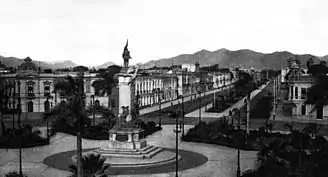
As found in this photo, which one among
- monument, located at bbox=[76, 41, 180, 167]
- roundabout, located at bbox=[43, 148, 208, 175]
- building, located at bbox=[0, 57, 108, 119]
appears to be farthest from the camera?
building, located at bbox=[0, 57, 108, 119]

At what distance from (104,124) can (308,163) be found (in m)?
31.8

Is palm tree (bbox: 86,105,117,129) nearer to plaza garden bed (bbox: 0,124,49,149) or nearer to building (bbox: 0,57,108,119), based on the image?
plaza garden bed (bbox: 0,124,49,149)

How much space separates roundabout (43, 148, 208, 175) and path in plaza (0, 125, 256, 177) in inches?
30.3

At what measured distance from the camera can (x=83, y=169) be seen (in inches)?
973

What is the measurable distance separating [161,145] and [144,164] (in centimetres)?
1118

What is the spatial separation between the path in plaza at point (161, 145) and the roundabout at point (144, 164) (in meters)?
0.77

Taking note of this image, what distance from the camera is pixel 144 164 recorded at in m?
36.5

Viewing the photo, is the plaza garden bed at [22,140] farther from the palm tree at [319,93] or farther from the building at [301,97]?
the building at [301,97]

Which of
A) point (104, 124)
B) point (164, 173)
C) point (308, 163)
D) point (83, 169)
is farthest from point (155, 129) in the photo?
point (83, 169)

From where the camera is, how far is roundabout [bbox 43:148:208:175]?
112 feet

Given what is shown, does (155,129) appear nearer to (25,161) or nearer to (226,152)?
(226,152)

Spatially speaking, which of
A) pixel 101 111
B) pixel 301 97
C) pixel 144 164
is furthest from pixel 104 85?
pixel 144 164

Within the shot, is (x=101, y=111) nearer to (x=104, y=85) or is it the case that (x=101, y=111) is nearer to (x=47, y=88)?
(x=104, y=85)

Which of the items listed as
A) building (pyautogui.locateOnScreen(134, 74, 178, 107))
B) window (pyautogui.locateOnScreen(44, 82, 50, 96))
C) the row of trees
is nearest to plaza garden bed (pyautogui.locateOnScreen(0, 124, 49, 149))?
the row of trees
